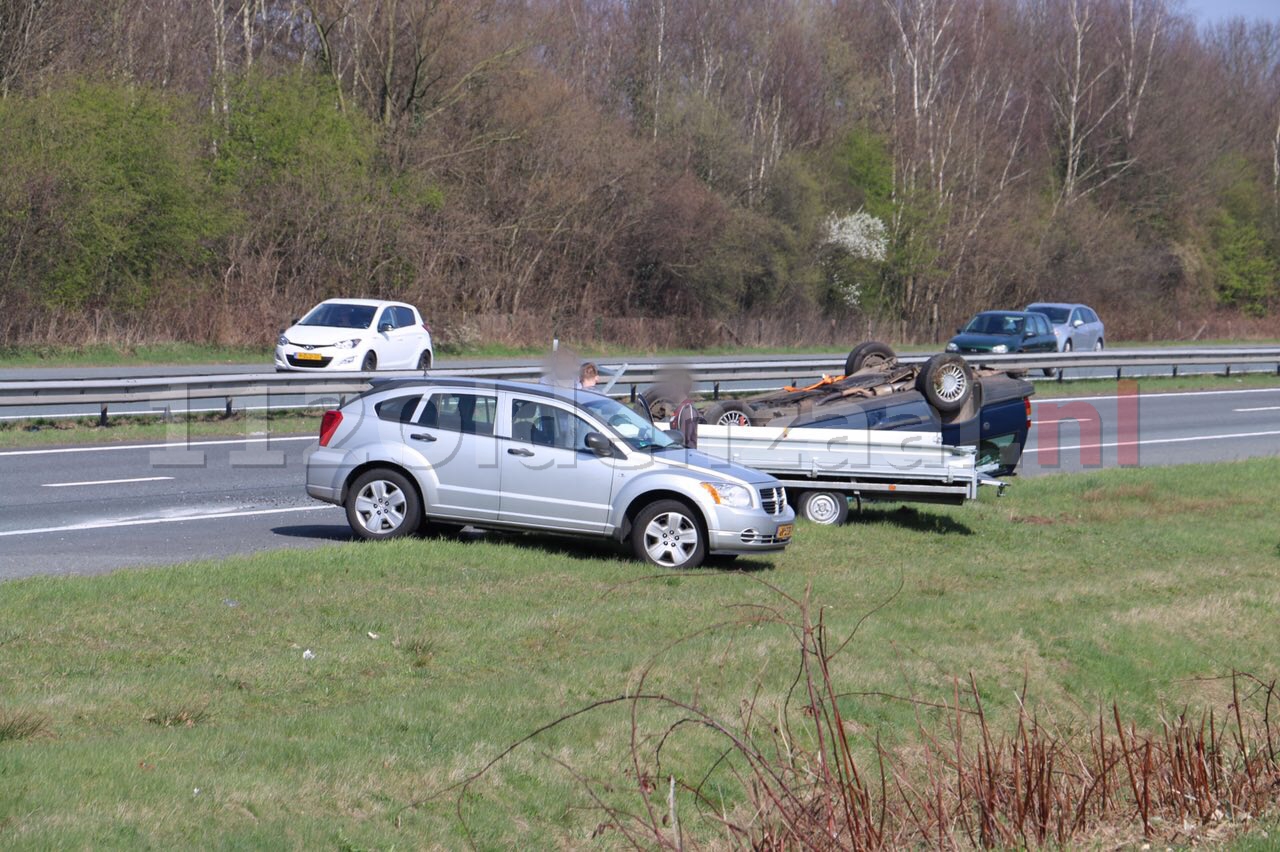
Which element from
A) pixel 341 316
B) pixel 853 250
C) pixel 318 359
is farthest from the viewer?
pixel 853 250

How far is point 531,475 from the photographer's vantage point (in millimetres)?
12633

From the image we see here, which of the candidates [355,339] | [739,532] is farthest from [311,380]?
[739,532]

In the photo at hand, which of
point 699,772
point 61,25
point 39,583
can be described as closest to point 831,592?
point 699,772

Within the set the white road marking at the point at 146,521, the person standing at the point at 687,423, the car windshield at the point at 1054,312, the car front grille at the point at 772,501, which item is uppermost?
the car windshield at the point at 1054,312

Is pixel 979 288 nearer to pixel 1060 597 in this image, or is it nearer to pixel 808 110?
pixel 808 110

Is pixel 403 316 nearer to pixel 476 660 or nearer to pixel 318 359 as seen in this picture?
pixel 318 359

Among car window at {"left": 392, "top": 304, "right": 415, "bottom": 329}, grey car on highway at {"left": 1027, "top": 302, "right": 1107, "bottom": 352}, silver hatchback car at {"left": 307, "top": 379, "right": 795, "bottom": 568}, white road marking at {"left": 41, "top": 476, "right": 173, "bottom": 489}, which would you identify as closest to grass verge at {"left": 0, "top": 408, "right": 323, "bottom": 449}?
white road marking at {"left": 41, "top": 476, "right": 173, "bottom": 489}

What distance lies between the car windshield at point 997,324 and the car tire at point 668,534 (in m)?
A: 25.2

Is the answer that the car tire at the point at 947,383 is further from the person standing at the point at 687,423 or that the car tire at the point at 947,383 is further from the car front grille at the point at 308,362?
the car front grille at the point at 308,362

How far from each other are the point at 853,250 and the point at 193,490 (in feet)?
132

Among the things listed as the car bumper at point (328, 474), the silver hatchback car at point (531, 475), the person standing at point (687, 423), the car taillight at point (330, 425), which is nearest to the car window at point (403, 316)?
the person standing at point (687, 423)

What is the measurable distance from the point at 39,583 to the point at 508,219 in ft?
115

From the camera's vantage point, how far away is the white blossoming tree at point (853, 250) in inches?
2089

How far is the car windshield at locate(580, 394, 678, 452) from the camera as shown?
12.8 metres
